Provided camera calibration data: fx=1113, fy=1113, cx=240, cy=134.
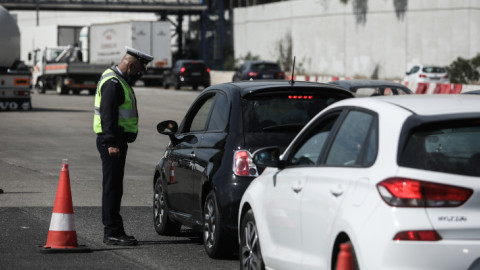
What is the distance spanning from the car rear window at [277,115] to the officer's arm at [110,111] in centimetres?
135

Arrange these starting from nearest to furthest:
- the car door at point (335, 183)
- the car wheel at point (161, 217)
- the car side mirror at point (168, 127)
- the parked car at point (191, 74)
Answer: the car door at point (335, 183) < the car side mirror at point (168, 127) < the car wheel at point (161, 217) < the parked car at point (191, 74)

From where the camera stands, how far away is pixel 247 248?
8.14m

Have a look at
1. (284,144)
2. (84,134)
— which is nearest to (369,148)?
(284,144)

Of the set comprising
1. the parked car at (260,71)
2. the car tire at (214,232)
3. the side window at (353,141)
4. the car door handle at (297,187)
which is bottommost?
the car tire at (214,232)

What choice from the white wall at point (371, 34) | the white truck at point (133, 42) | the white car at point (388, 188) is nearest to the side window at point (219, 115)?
the white car at point (388, 188)

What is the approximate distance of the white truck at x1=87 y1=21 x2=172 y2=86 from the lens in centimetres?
6400

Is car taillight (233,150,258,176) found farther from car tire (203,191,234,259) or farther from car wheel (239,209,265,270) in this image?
car wheel (239,209,265,270)

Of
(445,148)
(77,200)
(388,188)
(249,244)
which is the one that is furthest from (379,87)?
(388,188)

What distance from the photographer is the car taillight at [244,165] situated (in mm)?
9312

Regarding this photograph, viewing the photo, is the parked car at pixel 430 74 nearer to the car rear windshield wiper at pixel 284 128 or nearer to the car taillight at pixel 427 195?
the car rear windshield wiper at pixel 284 128

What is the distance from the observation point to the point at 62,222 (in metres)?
9.88

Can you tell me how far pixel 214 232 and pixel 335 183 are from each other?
3.32 m

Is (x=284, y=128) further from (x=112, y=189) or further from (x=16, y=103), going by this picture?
(x=16, y=103)

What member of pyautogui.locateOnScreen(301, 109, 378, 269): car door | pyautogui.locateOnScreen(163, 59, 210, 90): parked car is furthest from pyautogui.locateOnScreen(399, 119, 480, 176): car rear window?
pyautogui.locateOnScreen(163, 59, 210, 90): parked car
